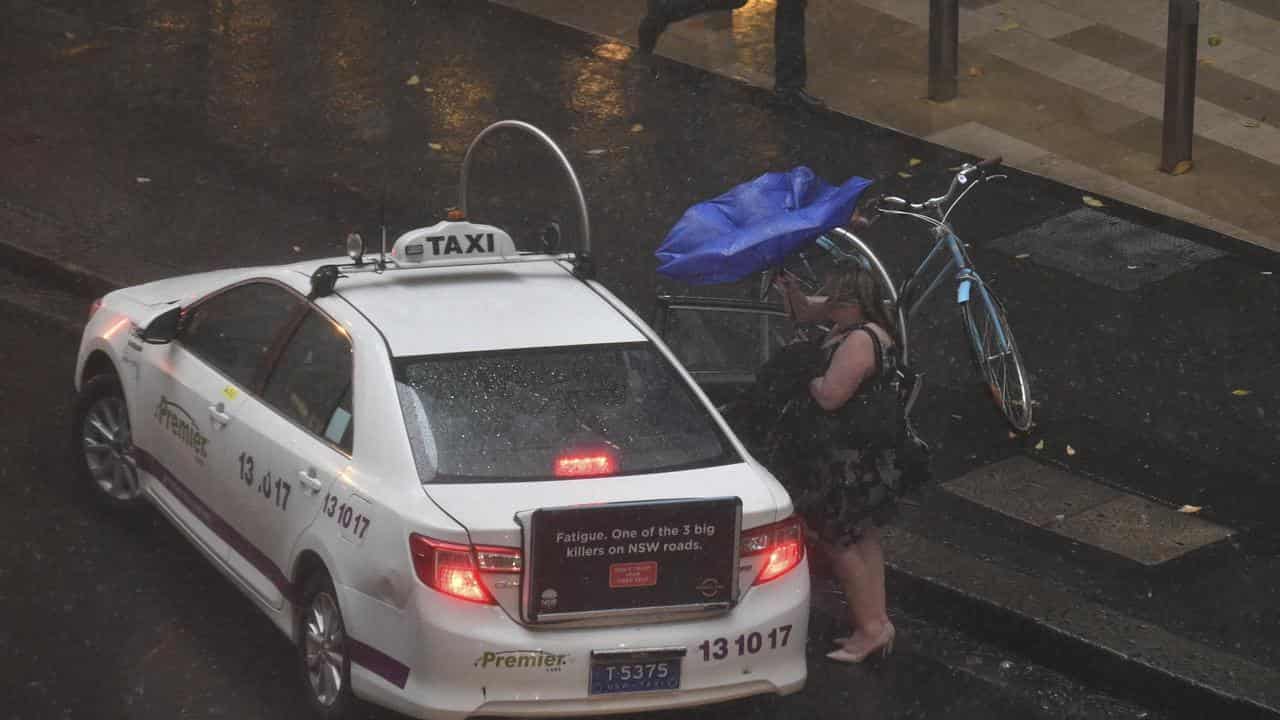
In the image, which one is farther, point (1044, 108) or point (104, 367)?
point (1044, 108)

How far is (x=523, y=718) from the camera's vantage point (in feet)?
20.3

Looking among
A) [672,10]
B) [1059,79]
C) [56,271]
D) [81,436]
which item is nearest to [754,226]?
[81,436]

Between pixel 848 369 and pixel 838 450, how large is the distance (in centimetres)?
34

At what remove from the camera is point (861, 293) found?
727 cm

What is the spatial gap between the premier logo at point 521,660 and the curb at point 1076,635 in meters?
2.37

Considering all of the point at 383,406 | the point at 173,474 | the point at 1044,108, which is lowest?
the point at 1044,108

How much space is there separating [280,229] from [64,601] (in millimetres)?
4706

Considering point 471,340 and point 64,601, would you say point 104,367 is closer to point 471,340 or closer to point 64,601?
point 64,601

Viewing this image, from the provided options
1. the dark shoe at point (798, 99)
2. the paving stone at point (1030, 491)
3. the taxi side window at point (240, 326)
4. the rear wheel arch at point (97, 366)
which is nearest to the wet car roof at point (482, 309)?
the taxi side window at point (240, 326)

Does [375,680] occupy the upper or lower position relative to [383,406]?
lower

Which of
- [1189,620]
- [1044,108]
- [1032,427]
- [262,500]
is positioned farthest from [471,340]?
[1044,108]

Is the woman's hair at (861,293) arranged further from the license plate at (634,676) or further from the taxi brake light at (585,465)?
the license plate at (634,676)

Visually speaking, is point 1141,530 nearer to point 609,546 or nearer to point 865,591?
point 865,591

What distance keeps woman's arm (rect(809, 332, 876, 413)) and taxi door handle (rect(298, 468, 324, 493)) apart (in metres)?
1.92
